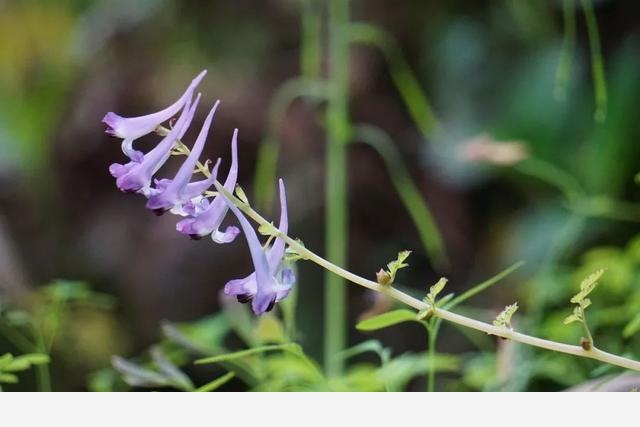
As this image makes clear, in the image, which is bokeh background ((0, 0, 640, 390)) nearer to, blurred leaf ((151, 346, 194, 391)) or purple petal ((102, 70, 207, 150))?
blurred leaf ((151, 346, 194, 391))

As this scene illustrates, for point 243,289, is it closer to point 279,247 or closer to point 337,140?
point 279,247

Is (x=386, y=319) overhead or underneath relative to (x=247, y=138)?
underneath

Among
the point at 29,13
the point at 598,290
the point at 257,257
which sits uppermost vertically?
the point at 29,13

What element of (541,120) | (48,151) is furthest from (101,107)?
(541,120)

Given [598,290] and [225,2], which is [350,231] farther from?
[598,290]

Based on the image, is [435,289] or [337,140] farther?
[337,140]

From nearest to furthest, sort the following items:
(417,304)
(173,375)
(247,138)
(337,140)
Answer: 1. (417,304)
2. (173,375)
3. (337,140)
4. (247,138)

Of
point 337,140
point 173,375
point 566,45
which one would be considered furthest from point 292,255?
point 337,140
